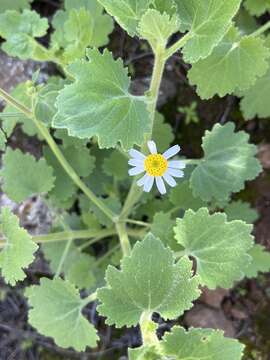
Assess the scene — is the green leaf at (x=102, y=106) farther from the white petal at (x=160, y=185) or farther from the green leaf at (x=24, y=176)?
the green leaf at (x=24, y=176)

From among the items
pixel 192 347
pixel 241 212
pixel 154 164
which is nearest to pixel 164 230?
pixel 154 164

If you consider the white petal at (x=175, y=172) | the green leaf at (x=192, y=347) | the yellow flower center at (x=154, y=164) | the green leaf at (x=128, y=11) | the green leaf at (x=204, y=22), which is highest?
the green leaf at (x=128, y=11)

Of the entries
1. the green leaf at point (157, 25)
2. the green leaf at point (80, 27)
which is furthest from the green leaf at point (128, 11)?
the green leaf at point (80, 27)

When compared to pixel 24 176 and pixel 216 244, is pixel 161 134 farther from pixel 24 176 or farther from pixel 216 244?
pixel 216 244

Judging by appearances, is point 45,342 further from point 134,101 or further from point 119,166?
point 134,101

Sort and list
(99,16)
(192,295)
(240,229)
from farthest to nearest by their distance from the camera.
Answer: (99,16) < (240,229) < (192,295)

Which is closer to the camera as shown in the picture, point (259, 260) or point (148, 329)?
point (148, 329)

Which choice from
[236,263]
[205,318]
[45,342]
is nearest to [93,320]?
[45,342]
